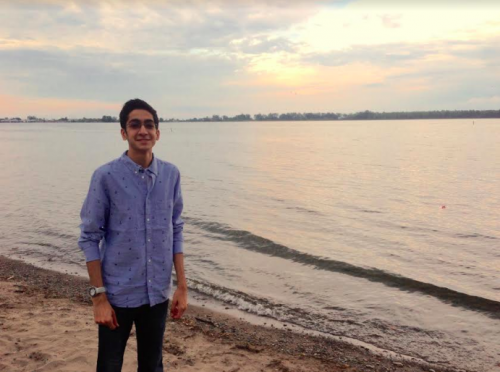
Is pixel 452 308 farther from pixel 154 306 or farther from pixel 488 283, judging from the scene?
pixel 154 306

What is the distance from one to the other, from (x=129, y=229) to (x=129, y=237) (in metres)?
0.06

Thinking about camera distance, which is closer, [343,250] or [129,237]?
[129,237]

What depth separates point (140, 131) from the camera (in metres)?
3.01

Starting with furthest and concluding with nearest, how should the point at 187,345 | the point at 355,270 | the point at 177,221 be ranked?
the point at 355,270, the point at 187,345, the point at 177,221

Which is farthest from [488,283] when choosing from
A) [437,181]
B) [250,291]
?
[437,181]

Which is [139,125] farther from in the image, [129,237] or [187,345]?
[187,345]

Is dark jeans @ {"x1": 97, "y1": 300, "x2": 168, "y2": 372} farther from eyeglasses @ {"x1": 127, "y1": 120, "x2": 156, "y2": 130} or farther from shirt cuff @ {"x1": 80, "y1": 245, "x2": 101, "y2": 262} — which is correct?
eyeglasses @ {"x1": 127, "y1": 120, "x2": 156, "y2": 130}

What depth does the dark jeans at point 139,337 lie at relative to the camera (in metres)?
3.01

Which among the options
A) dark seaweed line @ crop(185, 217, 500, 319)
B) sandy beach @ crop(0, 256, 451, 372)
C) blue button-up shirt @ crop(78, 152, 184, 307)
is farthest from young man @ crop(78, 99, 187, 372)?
dark seaweed line @ crop(185, 217, 500, 319)

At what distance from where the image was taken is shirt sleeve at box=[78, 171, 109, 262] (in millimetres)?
2828

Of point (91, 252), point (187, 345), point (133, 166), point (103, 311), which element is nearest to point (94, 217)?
point (91, 252)

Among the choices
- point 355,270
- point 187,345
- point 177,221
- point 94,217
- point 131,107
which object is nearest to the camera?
point 94,217

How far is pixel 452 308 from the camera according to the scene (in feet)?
28.7

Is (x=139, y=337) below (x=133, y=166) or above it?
below
